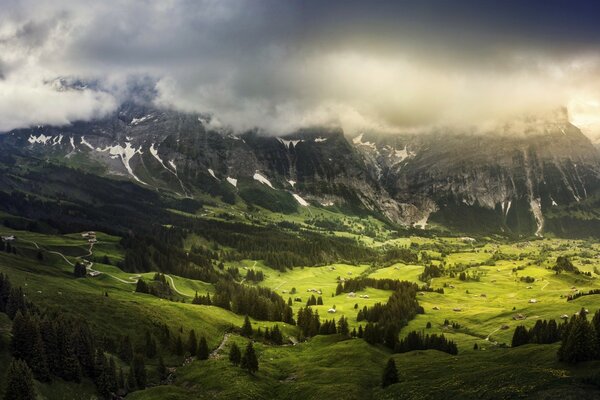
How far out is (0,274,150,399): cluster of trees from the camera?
325 feet

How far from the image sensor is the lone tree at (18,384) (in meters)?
85.1

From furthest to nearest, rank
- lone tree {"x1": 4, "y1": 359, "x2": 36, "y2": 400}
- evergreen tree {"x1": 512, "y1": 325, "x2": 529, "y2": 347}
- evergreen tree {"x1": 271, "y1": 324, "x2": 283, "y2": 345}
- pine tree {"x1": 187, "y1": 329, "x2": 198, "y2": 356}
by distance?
evergreen tree {"x1": 271, "y1": 324, "x2": 283, "y2": 345} → pine tree {"x1": 187, "y1": 329, "x2": 198, "y2": 356} → evergreen tree {"x1": 512, "y1": 325, "x2": 529, "y2": 347} → lone tree {"x1": 4, "y1": 359, "x2": 36, "y2": 400}

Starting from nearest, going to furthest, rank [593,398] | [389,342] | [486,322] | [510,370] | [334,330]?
[593,398] → [510,370] → [389,342] → [334,330] → [486,322]

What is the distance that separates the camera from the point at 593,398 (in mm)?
69562

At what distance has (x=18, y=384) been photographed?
282 feet

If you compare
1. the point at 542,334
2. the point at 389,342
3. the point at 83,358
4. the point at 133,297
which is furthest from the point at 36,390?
the point at 542,334

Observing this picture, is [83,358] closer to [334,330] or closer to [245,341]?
[245,341]

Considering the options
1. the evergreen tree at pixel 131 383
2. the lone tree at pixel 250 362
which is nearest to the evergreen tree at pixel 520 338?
the lone tree at pixel 250 362

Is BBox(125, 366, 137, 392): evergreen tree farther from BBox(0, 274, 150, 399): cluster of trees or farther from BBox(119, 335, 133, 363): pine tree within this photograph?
BBox(119, 335, 133, 363): pine tree

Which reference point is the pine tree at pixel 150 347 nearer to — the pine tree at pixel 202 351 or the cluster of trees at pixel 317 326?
Result: the pine tree at pixel 202 351

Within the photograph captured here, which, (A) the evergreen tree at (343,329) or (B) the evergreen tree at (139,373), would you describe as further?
(A) the evergreen tree at (343,329)

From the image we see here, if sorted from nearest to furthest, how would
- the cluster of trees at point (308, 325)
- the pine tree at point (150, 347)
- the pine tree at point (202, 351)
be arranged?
the pine tree at point (150, 347), the pine tree at point (202, 351), the cluster of trees at point (308, 325)

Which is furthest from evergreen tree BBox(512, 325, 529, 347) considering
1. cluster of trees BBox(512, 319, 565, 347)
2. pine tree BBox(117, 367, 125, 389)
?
pine tree BBox(117, 367, 125, 389)

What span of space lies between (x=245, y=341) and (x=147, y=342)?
3652 centimetres
